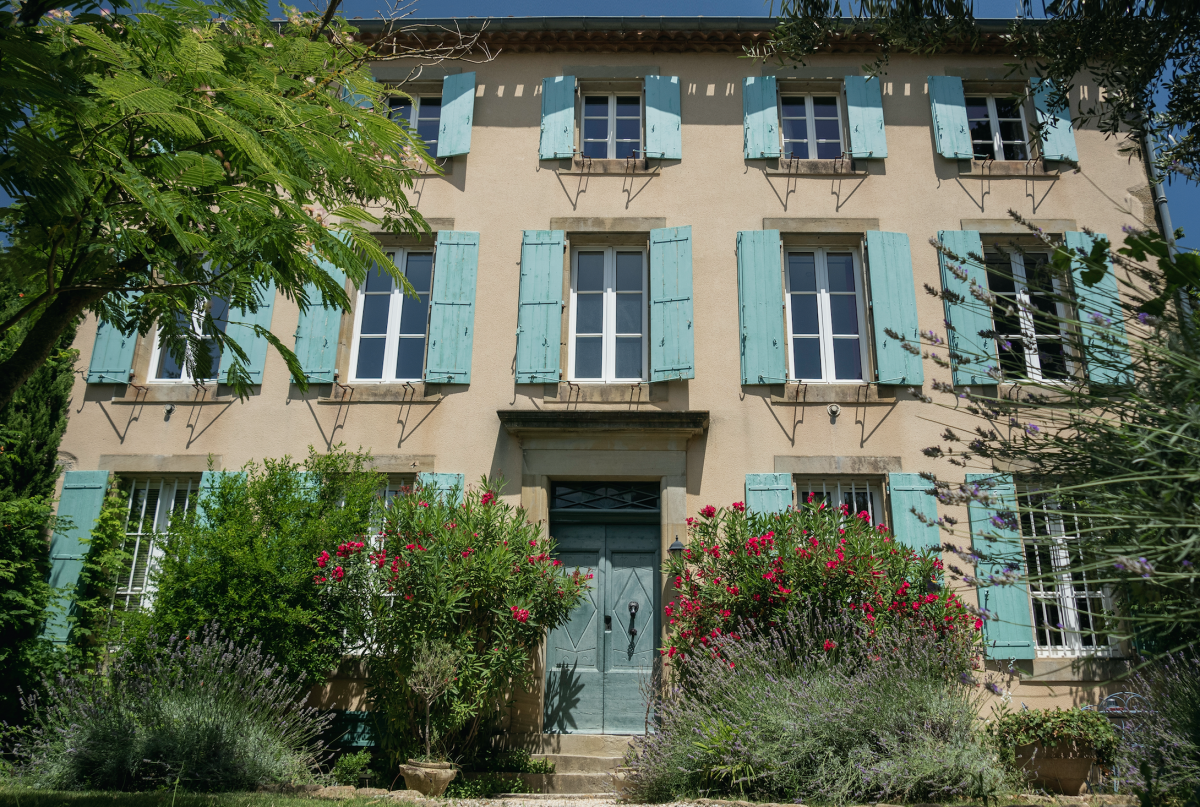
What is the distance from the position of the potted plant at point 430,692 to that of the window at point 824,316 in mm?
4562

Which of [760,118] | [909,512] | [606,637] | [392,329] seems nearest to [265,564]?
[392,329]

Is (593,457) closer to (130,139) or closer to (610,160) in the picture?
(610,160)

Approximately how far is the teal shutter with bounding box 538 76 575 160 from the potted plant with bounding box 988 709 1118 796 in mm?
7187

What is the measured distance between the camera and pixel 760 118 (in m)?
9.77

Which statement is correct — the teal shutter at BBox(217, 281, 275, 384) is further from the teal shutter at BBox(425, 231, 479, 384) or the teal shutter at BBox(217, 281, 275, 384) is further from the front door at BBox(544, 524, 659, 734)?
the front door at BBox(544, 524, 659, 734)

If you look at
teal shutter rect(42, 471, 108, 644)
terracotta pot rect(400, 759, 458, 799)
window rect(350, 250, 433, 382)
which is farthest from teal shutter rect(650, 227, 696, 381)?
teal shutter rect(42, 471, 108, 644)

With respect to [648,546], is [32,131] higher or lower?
higher

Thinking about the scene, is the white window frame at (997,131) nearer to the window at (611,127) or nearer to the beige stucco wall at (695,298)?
the beige stucco wall at (695,298)

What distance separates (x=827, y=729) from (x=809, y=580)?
5.45 ft

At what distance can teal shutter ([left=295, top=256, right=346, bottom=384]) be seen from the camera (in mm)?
8906

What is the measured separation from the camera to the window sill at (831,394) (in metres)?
8.73

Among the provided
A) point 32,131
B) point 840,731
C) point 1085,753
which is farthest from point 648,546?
point 32,131

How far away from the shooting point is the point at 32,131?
131 inches

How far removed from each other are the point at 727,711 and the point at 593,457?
10.4 feet
